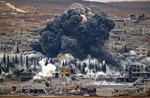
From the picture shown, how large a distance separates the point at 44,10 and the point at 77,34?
4.44 m

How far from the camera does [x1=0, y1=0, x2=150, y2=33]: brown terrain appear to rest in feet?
119

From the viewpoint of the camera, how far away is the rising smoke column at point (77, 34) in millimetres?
33281

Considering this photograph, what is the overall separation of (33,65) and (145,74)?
208 inches

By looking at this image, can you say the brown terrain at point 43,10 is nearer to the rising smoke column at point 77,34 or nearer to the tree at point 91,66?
the rising smoke column at point 77,34

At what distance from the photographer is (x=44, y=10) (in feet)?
123

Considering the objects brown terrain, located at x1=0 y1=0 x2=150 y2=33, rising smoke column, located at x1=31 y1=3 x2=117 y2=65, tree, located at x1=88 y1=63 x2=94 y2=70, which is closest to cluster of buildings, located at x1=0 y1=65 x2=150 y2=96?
tree, located at x1=88 y1=63 x2=94 y2=70

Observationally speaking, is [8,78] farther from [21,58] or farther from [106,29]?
[106,29]

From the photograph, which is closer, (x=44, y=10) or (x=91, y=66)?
(x=91, y=66)

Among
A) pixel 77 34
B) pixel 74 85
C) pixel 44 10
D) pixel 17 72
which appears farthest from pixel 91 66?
pixel 44 10

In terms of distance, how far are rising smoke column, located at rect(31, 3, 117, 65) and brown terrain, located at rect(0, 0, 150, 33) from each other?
102 inches

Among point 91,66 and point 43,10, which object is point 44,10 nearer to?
point 43,10

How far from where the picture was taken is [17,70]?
103 ft

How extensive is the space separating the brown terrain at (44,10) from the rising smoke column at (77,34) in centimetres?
258

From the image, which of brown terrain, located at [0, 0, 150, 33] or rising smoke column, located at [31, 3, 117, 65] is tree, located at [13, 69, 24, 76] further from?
brown terrain, located at [0, 0, 150, 33]
